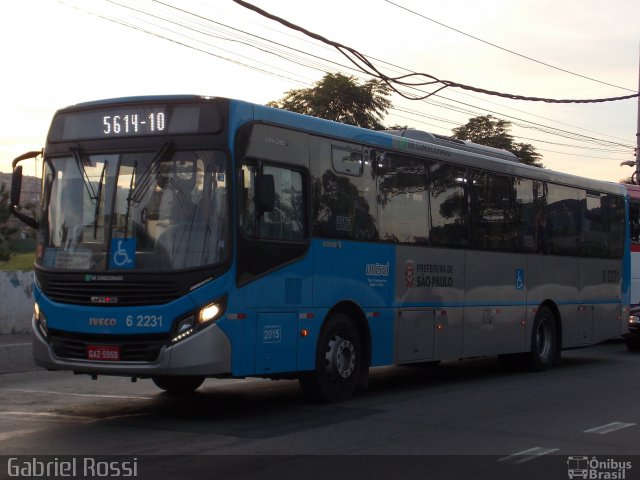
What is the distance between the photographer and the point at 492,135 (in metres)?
48.5

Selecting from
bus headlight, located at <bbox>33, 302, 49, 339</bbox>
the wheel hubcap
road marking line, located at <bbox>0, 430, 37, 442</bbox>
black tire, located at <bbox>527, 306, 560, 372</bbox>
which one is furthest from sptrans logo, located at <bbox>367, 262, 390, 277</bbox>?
road marking line, located at <bbox>0, 430, 37, 442</bbox>

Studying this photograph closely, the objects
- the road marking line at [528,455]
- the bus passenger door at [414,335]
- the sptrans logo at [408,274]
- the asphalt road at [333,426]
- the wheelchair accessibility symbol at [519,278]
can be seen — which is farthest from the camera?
the wheelchair accessibility symbol at [519,278]

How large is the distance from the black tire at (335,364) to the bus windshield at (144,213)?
7.07ft

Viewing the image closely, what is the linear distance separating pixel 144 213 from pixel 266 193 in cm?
128

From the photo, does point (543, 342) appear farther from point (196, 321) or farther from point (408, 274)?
point (196, 321)

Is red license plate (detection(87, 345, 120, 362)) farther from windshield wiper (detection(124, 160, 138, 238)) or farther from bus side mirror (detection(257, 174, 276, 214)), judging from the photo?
bus side mirror (detection(257, 174, 276, 214))

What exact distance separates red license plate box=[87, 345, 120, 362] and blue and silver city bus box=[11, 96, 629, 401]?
1 centimetres

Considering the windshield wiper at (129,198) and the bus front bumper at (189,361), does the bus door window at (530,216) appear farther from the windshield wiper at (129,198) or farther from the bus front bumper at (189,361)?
the windshield wiper at (129,198)

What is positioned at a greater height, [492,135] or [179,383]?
[492,135]

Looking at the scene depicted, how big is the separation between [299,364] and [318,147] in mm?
2608

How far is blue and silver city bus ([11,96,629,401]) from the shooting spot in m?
10.1

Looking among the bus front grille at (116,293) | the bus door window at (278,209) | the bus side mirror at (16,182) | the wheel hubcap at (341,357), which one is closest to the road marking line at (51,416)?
the bus front grille at (116,293)

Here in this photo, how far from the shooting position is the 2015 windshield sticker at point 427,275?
13.3 metres

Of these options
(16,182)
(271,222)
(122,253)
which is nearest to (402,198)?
(271,222)
